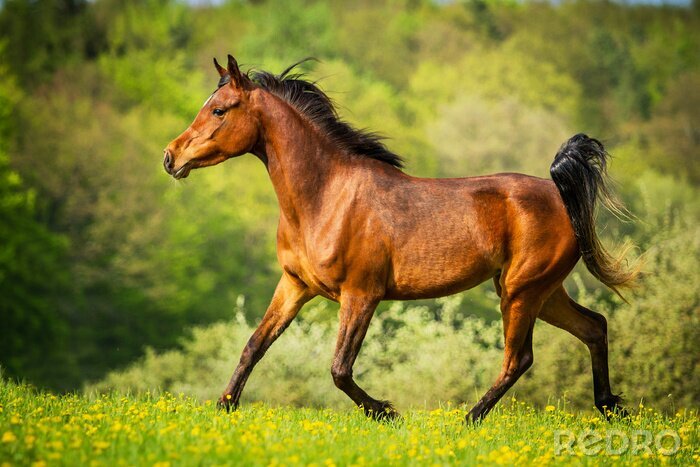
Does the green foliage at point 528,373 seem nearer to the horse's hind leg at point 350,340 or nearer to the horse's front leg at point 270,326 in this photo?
the horse's front leg at point 270,326

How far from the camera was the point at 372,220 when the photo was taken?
28.2 feet

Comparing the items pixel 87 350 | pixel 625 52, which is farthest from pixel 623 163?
pixel 87 350

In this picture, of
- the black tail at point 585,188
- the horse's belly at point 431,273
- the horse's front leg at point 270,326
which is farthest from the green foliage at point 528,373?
the horse's belly at point 431,273

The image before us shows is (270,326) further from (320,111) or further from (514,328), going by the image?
(514,328)

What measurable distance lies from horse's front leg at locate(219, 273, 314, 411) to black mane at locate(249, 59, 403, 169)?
1348 millimetres

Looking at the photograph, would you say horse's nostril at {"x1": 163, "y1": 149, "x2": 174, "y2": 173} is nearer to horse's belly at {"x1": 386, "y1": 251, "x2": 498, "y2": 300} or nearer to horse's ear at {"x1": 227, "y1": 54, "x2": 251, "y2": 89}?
horse's ear at {"x1": 227, "y1": 54, "x2": 251, "y2": 89}

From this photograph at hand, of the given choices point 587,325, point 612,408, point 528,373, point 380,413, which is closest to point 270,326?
point 380,413

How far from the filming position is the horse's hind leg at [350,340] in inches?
327

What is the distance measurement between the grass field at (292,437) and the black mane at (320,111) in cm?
236

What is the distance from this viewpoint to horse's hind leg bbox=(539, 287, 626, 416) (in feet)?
30.3

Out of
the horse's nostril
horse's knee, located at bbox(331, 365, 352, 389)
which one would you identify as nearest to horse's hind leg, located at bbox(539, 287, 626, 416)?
horse's knee, located at bbox(331, 365, 352, 389)

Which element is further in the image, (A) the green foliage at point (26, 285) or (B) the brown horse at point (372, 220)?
(A) the green foliage at point (26, 285)

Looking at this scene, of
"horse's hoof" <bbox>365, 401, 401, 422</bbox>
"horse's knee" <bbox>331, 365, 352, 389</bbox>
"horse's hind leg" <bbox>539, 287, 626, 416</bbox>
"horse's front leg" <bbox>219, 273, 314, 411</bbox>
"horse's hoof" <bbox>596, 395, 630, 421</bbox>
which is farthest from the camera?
"horse's hind leg" <bbox>539, 287, 626, 416</bbox>

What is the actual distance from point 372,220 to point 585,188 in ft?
6.46
